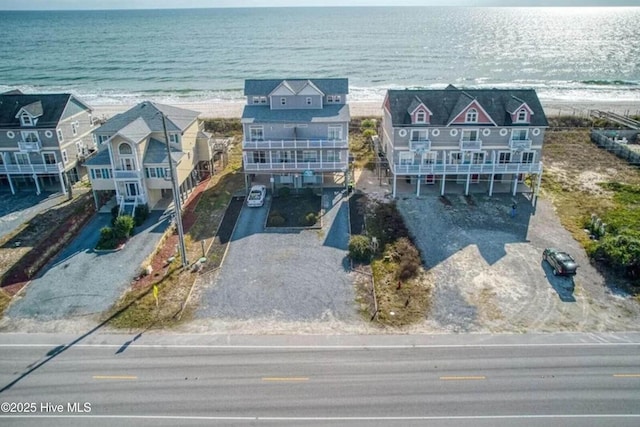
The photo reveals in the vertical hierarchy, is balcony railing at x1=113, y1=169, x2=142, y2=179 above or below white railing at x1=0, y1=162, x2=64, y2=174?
above

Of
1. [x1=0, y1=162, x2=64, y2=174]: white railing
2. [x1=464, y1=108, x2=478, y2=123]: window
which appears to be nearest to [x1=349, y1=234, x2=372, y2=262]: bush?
[x1=464, y1=108, x2=478, y2=123]: window

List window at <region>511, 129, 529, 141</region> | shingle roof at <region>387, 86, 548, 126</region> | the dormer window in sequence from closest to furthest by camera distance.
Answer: window at <region>511, 129, 529, 141</region> < shingle roof at <region>387, 86, 548, 126</region> < the dormer window

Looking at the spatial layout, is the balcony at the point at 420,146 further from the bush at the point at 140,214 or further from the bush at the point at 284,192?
the bush at the point at 140,214

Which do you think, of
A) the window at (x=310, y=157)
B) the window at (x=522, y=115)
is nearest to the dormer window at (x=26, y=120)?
the window at (x=310, y=157)

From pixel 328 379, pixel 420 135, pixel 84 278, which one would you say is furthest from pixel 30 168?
pixel 328 379

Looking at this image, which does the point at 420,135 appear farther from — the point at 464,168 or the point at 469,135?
the point at 464,168

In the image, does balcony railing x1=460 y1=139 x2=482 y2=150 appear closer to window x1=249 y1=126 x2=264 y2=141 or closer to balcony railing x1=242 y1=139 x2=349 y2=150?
balcony railing x1=242 y1=139 x2=349 y2=150

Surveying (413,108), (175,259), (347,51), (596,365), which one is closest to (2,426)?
(175,259)
